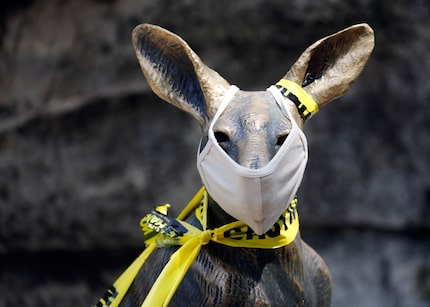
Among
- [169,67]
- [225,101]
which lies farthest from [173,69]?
[225,101]

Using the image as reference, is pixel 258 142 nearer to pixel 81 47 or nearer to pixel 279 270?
pixel 279 270

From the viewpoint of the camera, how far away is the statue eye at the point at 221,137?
125 cm

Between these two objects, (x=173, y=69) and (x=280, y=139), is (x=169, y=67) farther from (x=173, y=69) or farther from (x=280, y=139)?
(x=280, y=139)

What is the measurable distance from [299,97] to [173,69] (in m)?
0.23

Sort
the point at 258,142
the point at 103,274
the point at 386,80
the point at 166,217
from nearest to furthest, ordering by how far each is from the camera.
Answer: the point at 258,142
the point at 166,217
the point at 386,80
the point at 103,274

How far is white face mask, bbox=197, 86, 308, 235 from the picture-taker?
1181mm

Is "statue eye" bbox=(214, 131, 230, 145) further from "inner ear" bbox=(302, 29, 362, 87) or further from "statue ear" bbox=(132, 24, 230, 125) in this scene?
"inner ear" bbox=(302, 29, 362, 87)

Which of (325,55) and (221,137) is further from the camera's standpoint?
(325,55)

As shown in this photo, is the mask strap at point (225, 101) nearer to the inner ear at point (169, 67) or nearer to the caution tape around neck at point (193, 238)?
the inner ear at point (169, 67)

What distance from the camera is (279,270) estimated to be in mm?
1330

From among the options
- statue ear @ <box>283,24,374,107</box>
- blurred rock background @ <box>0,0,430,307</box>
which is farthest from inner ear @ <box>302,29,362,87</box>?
blurred rock background @ <box>0,0,430,307</box>

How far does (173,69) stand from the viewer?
140 cm

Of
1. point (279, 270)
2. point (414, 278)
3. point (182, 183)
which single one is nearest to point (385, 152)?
point (414, 278)

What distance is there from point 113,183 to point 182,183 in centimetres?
22
